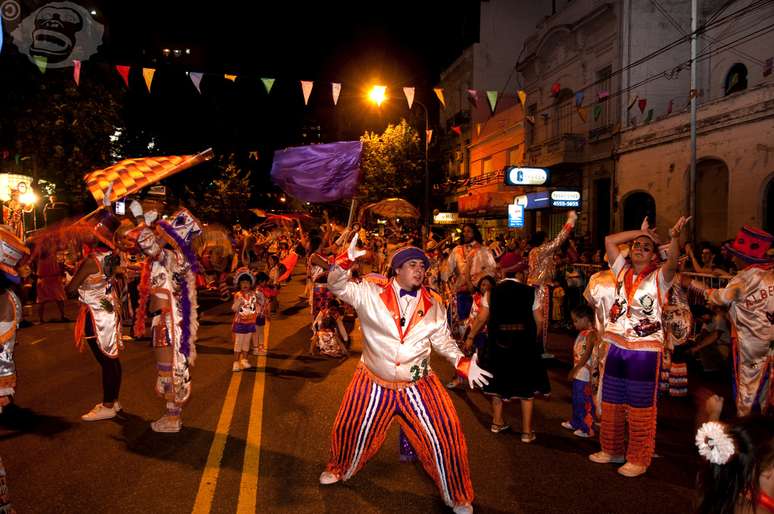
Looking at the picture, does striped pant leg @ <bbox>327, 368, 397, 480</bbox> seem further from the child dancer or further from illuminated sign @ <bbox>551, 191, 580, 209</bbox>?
illuminated sign @ <bbox>551, 191, 580, 209</bbox>

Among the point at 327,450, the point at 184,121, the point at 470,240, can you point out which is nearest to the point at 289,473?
the point at 327,450

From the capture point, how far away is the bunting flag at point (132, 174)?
5.49 m

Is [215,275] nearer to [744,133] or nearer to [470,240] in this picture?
[470,240]

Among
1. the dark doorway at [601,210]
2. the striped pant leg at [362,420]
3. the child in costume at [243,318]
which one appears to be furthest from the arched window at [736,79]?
the striped pant leg at [362,420]

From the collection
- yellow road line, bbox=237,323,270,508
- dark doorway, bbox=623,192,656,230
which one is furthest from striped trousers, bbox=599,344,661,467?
dark doorway, bbox=623,192,656,230

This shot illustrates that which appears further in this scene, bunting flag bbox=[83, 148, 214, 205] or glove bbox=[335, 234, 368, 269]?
bunting flag bbox=[83, 148, 214, 205]

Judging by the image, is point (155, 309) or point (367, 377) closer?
point (367, 377)

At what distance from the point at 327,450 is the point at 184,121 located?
75.9 feet

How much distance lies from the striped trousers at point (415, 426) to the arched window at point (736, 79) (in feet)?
56.0

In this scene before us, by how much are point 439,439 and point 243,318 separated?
5126 mm

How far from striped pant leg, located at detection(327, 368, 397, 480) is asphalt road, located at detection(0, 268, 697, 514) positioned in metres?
0.40

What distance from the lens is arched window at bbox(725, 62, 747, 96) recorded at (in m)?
16.4

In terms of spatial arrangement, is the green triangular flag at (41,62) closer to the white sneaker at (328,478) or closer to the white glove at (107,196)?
the white glove at (107,196)

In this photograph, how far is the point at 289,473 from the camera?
4680mm
